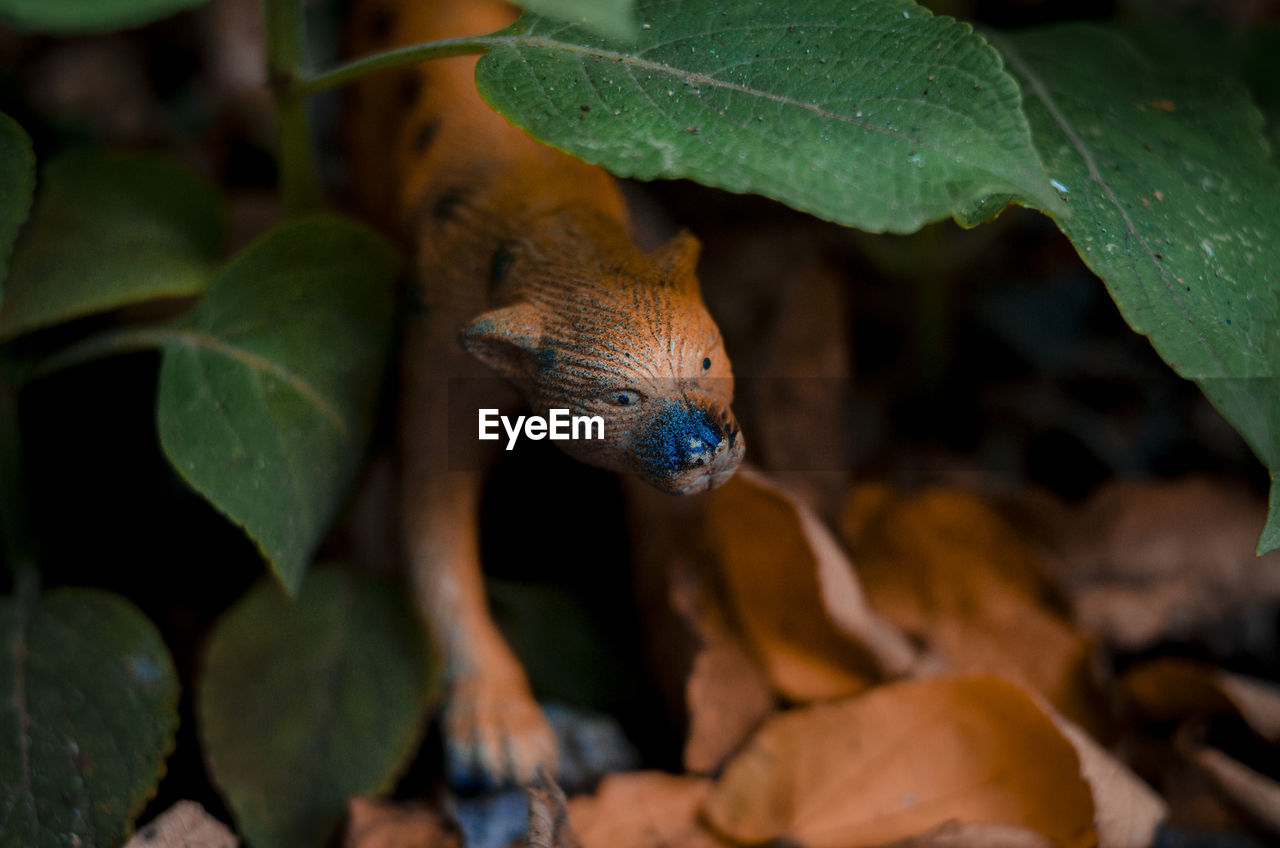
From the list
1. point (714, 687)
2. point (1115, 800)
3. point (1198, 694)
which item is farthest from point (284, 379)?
point (1198, 694)

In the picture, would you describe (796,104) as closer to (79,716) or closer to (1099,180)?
(1099,180)

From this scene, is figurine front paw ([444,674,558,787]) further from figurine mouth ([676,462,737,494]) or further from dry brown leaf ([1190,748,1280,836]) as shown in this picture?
dry brown leaf ([1190,748,1280,836])

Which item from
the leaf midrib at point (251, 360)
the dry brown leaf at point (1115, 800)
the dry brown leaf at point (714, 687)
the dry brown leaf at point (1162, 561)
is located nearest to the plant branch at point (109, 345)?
the leaf midrib at point (251, 360)

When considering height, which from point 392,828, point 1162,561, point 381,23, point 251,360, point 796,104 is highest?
point 796,104

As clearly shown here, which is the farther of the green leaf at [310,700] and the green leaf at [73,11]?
the green leaf at [310,700]

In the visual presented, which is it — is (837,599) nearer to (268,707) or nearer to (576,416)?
(576,416)

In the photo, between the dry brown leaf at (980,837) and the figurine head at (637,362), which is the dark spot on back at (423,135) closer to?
the figurine head at (637,362)
